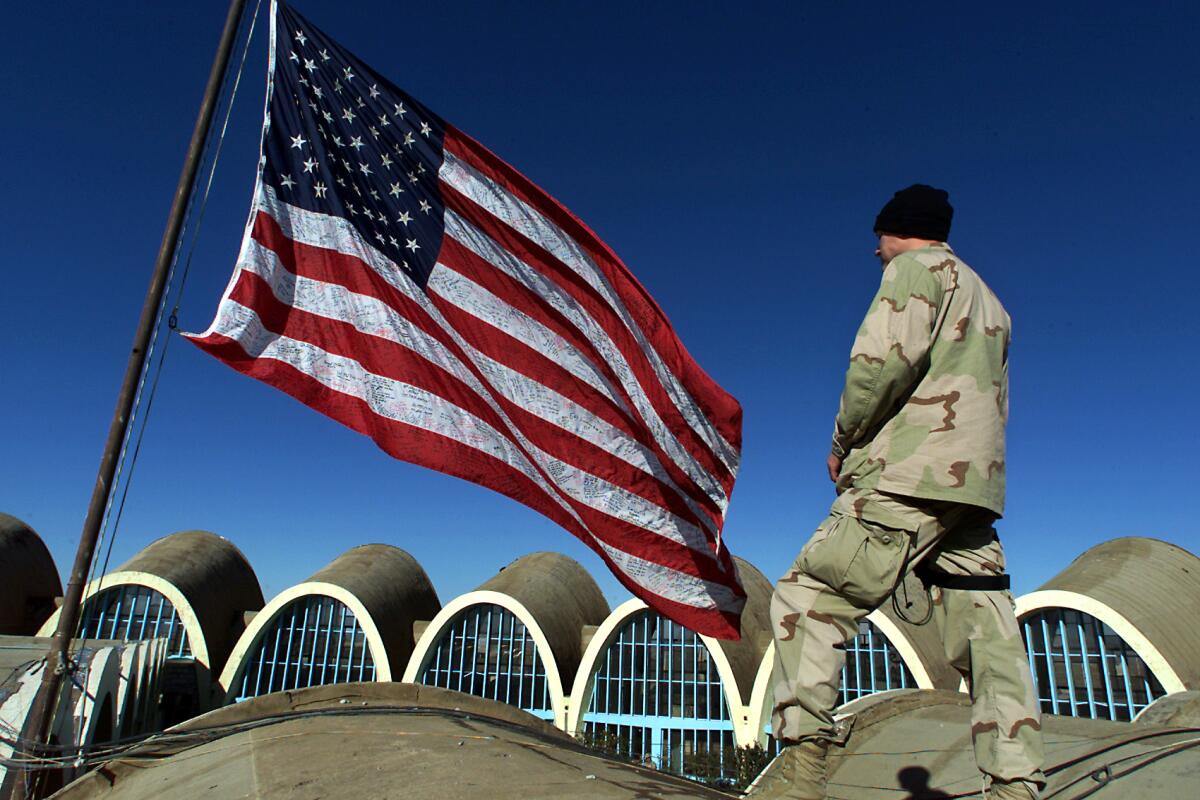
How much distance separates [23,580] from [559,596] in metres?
15.4

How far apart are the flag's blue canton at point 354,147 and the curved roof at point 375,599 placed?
17.3m

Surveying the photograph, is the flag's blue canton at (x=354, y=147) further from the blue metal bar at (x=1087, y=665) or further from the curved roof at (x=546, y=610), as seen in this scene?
the curved roof at (x=546, y=610)

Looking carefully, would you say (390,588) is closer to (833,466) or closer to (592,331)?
(592,331)

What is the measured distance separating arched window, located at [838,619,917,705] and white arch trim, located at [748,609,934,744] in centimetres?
35

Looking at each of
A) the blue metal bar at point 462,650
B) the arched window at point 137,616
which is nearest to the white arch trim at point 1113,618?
the blue metal bar at point 462,650

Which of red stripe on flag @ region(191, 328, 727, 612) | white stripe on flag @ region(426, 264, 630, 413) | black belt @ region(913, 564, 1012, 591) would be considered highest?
white stripe on flag @ region(426, 264, 630, 413)

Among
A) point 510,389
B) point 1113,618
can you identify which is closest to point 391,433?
point 510,389

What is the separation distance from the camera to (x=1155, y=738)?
9.16ft

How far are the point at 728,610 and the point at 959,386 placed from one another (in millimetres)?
3061

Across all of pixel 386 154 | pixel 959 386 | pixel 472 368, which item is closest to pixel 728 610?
pixel 472 368

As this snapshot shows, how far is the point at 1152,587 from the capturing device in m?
13.1

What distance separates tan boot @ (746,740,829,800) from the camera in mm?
2150

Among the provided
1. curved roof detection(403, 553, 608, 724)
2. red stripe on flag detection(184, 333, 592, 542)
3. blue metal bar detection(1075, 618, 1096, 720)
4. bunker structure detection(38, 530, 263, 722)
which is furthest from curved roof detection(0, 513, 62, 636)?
blue metal bar detection(1075, 618, 1096, 720)

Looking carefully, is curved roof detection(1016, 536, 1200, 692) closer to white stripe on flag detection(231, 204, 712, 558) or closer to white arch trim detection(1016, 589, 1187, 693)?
white arch trim detection(1016, 589, 1187, 693)
